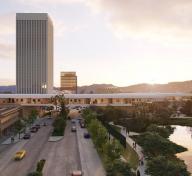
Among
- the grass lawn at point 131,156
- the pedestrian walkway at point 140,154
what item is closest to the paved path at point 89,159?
the grass lawn at point 131,156

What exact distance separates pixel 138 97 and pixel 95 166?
109 meters

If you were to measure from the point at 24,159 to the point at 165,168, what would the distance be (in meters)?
28.6

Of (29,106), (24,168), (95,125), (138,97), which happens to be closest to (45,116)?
(29,106)

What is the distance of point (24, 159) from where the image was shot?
201 ft

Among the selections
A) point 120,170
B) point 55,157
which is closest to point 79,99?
point 55,157

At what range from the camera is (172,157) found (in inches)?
2135

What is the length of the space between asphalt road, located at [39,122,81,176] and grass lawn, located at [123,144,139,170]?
8.50m

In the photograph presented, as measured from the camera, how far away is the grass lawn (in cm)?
5732

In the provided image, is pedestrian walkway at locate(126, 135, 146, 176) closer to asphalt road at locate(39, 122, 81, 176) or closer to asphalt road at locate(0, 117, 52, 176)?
asphalt road at locate(39, 122, 81, 176)

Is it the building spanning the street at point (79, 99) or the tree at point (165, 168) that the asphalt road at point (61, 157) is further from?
the building spanning the street at point (79, 99)

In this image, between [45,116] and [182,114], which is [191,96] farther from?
[45,116]

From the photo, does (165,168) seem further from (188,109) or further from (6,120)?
(188,109)

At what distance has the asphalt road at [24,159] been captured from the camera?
175 ft

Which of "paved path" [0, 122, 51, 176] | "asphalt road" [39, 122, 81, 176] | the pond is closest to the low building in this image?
"paved path" [0, 122, 51, 176]
